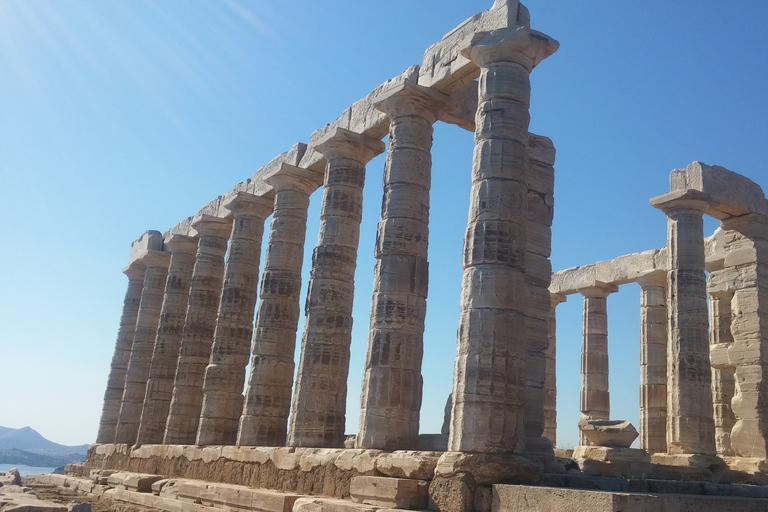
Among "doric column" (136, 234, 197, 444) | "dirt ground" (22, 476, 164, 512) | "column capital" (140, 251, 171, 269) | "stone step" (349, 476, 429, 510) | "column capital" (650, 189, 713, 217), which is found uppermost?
"column capital" (650, 189, 713, 217)

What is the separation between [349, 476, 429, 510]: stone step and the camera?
34.9ft

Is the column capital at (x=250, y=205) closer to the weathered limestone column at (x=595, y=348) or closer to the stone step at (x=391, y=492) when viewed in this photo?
the stone step at (x=391, y=492)

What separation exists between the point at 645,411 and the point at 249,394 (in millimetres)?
12347

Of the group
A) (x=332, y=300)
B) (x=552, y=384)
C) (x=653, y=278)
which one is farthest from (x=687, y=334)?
(x=332, y=300)

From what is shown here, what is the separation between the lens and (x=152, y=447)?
68.6ft

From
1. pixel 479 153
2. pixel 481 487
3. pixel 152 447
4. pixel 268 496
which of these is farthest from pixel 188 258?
pixel 481 487

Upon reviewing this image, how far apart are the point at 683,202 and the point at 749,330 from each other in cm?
381

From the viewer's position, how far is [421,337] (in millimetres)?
13859

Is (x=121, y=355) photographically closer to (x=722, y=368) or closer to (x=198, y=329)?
(x=198, y=329)

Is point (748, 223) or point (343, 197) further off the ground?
point (748, 223)

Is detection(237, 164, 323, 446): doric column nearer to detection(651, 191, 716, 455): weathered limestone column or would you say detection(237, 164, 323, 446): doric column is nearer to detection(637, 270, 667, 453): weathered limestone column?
detection(651, 191, 716, 455): weathered limestone column

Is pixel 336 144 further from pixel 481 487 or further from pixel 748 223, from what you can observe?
pixel 748 223

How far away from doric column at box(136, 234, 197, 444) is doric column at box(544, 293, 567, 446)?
12150 mm

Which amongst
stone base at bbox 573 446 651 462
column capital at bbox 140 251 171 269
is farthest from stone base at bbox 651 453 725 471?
column capital at bbox 140 251 171 269
